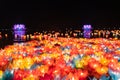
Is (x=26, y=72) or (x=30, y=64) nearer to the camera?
(x=26, y=72)

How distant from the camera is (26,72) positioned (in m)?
7.07

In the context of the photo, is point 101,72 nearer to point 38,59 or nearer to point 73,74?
point 73,74

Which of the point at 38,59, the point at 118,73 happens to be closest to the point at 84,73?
the point at 118,73

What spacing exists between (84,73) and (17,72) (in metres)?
1.32

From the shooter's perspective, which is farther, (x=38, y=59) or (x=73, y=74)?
(x=38, y=59)

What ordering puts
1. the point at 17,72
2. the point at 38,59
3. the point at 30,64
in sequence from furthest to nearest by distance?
1. the point at 38,59
2. the point at 30,64
3. the point at 17,72

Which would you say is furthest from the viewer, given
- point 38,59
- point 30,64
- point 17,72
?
point 38,59

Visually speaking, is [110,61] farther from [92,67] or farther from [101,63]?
[92,67]

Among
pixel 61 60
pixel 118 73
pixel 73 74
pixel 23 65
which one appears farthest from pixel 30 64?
pixel 118 73

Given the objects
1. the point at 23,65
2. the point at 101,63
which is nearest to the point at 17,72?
the point at 23,65

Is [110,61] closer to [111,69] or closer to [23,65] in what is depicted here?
[111,69]

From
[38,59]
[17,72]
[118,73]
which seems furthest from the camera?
[38,59]

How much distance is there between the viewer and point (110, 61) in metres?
8.33

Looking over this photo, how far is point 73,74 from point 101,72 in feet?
2.40
